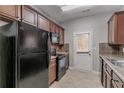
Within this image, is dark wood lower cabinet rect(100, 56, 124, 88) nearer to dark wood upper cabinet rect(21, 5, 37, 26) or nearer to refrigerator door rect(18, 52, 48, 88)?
refrigerator door rect(18, 52, 48, 88)

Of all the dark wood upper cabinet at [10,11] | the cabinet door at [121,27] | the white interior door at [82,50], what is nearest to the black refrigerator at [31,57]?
the dark wood upper cabinet at [10,11]

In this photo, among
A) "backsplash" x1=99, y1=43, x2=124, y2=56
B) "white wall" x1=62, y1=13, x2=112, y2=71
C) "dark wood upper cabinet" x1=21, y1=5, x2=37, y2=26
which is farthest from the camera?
"white wall" x1=62, y1=13, x2=112, y2=71

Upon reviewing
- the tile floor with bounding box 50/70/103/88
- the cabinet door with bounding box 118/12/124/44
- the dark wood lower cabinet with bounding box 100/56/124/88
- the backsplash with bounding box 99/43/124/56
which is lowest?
the tile floor with bounding box 50/70/103/88

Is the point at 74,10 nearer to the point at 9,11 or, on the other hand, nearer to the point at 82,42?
the point at 82,42

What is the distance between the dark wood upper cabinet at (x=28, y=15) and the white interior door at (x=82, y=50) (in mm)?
3351

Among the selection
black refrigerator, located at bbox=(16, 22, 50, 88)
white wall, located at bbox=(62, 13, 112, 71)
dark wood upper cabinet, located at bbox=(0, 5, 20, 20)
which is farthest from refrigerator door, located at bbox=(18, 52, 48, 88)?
white wall, located at bbox=(62, 13, 112, 71)

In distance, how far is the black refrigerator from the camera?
1.73 metres

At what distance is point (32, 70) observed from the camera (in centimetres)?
204

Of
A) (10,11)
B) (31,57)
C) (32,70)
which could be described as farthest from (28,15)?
(32,70)

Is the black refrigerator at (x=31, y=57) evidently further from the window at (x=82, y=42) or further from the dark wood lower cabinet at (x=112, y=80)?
the window at (x=82, y=42)

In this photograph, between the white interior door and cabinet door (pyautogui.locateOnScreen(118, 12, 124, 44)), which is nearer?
cabinet door (pyautogui.locateOnScreen(118, 12, 124, 44))

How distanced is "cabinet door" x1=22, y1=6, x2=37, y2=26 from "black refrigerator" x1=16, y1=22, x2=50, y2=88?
50 cm

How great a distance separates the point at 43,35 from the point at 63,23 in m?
4.05
